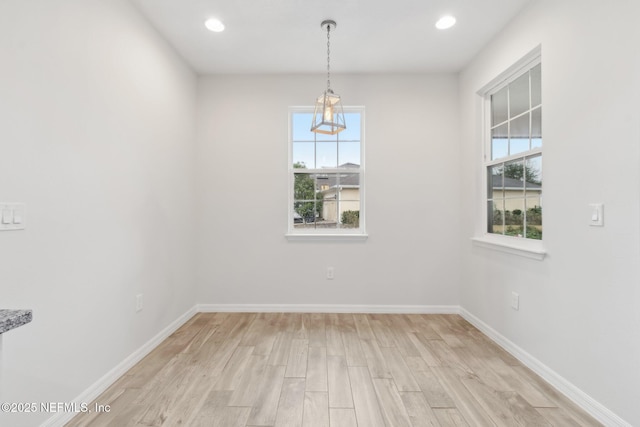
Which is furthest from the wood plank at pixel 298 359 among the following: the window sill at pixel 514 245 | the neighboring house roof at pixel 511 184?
the neighboring house roof at pixel 511 184

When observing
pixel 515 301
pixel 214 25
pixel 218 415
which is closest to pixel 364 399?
pixel 218 415

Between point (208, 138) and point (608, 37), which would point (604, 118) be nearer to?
point (608, 37)

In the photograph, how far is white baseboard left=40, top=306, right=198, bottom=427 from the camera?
5.67 feet

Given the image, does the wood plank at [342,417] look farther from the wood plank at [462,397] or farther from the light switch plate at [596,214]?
the light switch plate at [596,214]

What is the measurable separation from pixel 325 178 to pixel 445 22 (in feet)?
6.01

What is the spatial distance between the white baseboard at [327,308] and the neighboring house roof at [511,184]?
4.70 ft

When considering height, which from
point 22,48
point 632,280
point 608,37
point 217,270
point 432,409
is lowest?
point 432,409

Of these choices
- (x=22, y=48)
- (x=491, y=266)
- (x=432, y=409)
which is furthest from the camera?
(x=491, y=266)

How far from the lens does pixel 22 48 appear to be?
61.0 inches

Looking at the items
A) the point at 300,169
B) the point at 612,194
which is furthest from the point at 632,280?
the point at 300,169

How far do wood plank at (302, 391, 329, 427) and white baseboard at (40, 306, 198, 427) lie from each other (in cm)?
127

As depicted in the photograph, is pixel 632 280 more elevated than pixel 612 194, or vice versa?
pixel 612 194

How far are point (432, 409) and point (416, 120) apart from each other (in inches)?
110

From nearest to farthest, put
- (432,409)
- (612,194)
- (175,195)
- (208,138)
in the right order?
(612,194)
(432,409)
(175,195)
(208,138)
